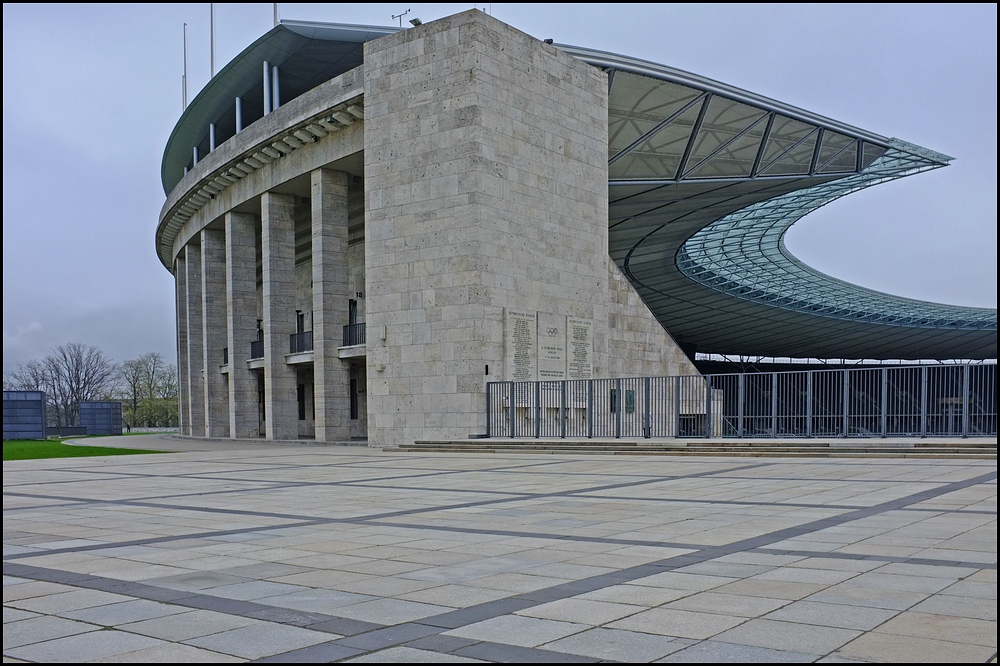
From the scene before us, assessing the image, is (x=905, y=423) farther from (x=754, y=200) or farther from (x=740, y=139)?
(x=754, y=200)

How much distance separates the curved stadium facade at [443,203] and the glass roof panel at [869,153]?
0.48 ft

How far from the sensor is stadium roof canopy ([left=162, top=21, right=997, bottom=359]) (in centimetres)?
3694

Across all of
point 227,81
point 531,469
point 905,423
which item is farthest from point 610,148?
point 531,469

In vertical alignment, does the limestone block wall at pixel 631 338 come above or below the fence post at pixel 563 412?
above

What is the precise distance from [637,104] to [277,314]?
57.0ft

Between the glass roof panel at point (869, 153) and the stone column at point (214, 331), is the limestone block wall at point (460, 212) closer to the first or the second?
the stone column at point (214, 331)

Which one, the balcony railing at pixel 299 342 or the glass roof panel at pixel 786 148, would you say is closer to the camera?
the balcony railing at pixel 299 342

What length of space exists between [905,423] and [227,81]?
32.3 m

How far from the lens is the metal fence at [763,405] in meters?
21.4

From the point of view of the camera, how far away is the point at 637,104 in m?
37.4

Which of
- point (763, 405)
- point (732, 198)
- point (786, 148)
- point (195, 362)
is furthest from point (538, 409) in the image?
point (195, 362)

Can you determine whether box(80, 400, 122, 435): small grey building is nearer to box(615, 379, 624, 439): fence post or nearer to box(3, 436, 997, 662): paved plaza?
box(615, 379, 624, 439): fence post

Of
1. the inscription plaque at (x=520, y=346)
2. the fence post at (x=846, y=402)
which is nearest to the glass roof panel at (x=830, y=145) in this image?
the inscription plaque at (x=520, y=346)

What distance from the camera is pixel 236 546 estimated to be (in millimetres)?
8414
